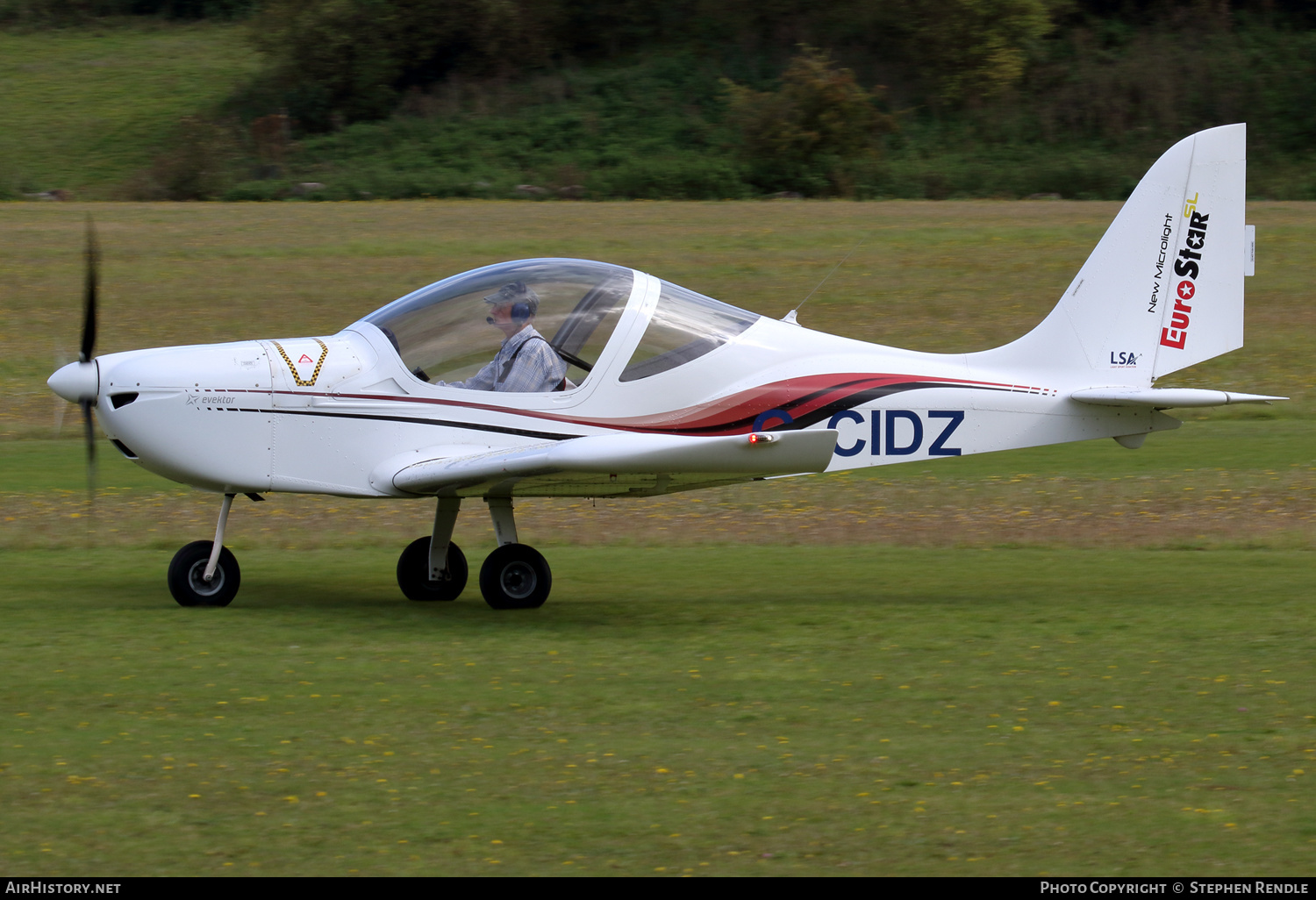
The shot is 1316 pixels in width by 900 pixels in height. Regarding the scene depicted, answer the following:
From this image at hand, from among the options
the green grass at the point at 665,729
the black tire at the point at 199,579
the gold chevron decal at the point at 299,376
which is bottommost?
the green grass at the point at 665,729

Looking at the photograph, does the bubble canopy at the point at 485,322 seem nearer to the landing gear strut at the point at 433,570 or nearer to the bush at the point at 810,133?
the landing gear strut at the point at 433,570

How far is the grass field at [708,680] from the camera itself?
209 inches

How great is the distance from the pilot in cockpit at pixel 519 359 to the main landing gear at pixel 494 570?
2.67 feet

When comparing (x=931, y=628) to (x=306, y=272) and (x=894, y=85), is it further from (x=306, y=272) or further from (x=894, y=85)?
(x=894, y=85)

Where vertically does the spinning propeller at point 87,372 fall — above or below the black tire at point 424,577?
above

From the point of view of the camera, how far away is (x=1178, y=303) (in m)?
9.97

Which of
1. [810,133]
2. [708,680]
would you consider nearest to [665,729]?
[708,680]

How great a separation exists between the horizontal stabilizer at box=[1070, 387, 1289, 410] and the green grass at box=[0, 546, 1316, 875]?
136 centimetres

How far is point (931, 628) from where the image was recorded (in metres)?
8.95

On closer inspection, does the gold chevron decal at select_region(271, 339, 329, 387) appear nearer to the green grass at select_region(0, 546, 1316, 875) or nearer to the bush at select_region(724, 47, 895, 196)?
the green grass at select_region(0, 546, 1316, 875)

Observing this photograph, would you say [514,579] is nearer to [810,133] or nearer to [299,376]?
[299,376]

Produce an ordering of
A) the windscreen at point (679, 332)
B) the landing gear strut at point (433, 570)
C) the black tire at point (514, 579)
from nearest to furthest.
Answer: the windscreen at point (679, 332) → the black tire at point (514, 579) → the landing gear strut at point (433, 570)

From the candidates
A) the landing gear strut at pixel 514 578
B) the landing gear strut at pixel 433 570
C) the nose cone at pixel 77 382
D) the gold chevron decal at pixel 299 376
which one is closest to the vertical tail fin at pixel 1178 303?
the landing gear strut at pixel 514 578

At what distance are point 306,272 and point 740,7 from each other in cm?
2743
